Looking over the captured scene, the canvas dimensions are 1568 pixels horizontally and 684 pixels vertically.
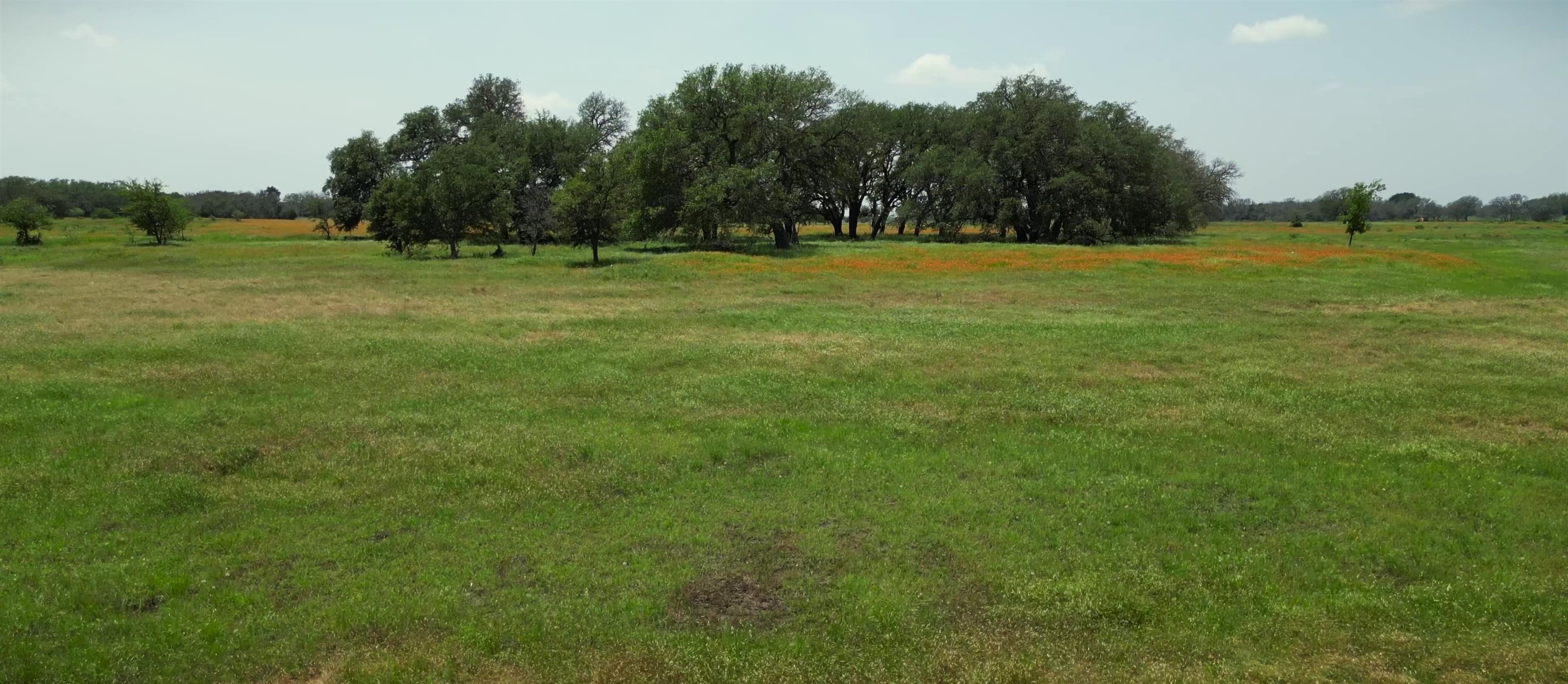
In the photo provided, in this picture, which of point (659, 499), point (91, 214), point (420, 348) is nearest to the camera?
point (659, 499)

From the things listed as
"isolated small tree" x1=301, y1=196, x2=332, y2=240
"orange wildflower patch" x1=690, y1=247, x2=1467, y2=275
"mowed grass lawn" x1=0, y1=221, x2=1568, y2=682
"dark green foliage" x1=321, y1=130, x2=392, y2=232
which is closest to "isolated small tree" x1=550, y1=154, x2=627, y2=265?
"orange wildflower patch" x1=690, y1=247, x2=1467, y2=275

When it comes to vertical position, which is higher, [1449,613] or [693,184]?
[693,184]

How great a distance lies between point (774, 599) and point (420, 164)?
6255 centimetres

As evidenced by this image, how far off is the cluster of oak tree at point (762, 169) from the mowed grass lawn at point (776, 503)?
1310 inches

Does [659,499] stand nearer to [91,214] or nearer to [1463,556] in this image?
[1463,556]

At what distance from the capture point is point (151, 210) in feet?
230

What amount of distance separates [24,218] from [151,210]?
10020 mm

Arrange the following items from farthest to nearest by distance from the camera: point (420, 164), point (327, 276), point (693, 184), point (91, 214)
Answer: point (91, 214)
point (420, 164)
point (693, 184)
point (327, 276)

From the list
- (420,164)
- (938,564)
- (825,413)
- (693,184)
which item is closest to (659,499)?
(938,564)

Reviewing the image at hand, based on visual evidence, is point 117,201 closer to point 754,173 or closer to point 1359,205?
point 754,173

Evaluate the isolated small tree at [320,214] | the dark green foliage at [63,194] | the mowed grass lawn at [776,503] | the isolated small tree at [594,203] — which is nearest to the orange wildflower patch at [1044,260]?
the isolated small tree at [594,203]

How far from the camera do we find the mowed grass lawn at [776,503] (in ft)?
26.5

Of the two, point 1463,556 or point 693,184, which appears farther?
point 693,184

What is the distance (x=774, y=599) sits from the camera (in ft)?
29.6
